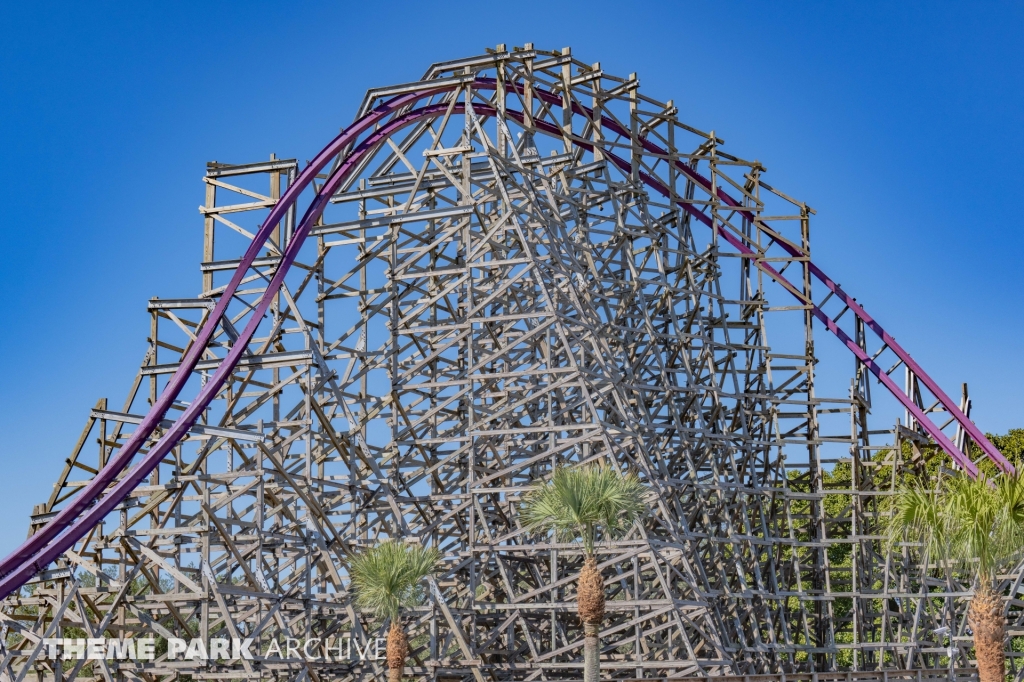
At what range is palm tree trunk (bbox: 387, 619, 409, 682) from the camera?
1980 cm

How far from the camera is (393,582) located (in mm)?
19500

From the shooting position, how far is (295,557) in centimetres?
2303

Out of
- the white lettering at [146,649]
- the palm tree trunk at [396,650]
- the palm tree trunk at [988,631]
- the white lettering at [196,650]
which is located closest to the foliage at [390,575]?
the palm tree trunk at [396,650]

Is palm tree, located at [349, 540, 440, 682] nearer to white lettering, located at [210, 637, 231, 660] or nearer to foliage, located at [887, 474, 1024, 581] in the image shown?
white lettering, located at [210, 637, 231, 660]

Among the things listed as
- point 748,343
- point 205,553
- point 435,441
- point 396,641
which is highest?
point 748,343

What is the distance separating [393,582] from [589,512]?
306cm

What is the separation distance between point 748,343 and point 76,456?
45.5ft

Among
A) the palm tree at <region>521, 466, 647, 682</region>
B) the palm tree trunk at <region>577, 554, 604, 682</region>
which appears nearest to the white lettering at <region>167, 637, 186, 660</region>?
the palm tree at <region>521, 466, 647, 682</region>

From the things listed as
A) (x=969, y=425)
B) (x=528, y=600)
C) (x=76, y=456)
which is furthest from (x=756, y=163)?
(x=76, y=456)

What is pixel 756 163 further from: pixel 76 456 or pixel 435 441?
pixel 76 456

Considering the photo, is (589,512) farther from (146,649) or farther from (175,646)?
(146,649)

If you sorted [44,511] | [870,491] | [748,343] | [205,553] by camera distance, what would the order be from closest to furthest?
1. [205,553]
2. [44,511]
3. [870,491]
4. [748,343]

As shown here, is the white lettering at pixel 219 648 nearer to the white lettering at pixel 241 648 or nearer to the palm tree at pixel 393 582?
the white lettering at pixel 241 648

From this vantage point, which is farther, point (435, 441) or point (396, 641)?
point (435, 441)
